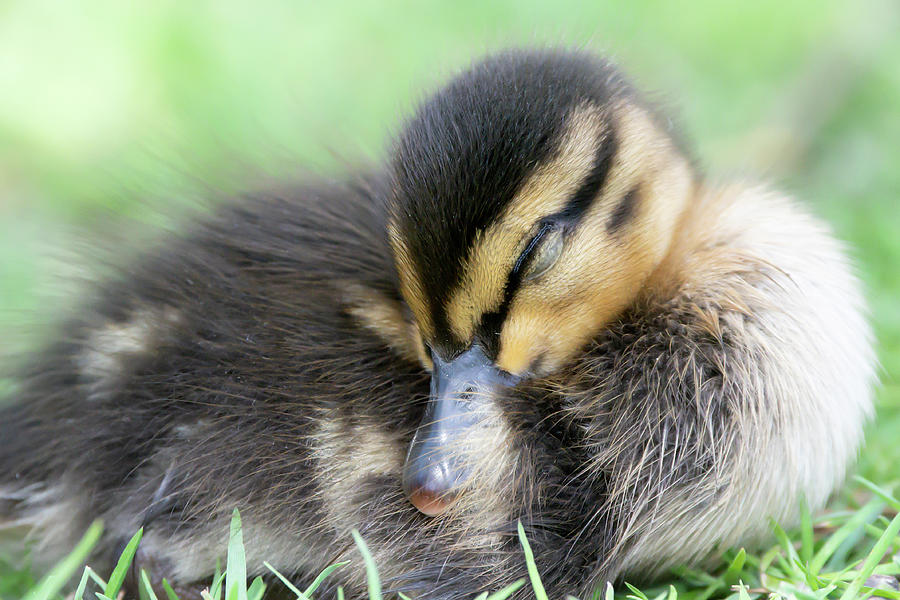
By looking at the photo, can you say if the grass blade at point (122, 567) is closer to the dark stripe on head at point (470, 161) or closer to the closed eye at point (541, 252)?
the dark stripe on head at point (470, 161)

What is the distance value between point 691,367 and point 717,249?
9.4 inches

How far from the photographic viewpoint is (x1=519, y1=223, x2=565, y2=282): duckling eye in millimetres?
1305

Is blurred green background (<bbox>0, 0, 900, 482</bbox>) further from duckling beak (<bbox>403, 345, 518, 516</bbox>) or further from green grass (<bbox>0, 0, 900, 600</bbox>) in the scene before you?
duckling beak (<bbox>403, 345, 518, 516</bbox>)

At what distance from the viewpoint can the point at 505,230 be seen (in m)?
1.27

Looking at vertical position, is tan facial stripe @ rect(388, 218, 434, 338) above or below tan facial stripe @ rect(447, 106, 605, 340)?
below

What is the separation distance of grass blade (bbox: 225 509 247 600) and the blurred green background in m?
0.69

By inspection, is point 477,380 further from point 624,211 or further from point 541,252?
point 624,211

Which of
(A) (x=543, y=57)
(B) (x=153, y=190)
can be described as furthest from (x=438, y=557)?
(B) (x=153, y=190)

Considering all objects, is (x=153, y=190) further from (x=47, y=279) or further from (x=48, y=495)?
(x=48, y=495)

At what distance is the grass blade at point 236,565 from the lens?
1186mm

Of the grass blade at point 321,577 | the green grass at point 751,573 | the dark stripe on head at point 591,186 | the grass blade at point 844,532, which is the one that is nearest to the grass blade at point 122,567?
the green grass at point 751,573

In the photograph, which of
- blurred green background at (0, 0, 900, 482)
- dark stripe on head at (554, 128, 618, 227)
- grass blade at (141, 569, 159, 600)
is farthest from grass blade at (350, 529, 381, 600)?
blurred green background at (0, 0, 900, 482)

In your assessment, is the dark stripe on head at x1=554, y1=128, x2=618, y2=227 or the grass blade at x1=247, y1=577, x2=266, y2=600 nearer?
the grass blade at x1=247, y1=577, x2=266, y2=600

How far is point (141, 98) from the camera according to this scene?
348 cm
